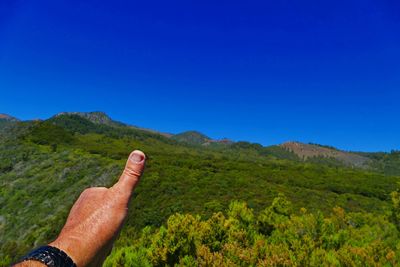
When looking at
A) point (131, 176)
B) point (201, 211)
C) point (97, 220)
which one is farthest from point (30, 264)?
point (201, 211)

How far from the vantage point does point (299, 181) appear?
76375 mm

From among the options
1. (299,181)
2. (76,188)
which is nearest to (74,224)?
(76,188)

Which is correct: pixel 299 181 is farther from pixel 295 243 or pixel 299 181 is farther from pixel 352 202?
pixel 295 243

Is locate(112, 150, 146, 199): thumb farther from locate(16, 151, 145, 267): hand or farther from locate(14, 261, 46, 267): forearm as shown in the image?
locate(14, 261, 46, 267): forearm

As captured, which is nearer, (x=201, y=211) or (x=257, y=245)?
(x=257, y=245)

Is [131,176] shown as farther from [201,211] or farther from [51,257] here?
[201,211]

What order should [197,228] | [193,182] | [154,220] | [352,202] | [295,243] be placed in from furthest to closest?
[352,202]
[193,182]
[154,220]
[197,228]
[295,243]

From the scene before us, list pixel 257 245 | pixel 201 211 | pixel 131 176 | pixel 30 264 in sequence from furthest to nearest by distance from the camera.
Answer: pixel 201 211, pixel 257 245, pixel 131 176, pixel 30 264

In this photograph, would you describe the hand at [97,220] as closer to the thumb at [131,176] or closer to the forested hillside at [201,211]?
the thumb at [131,176]

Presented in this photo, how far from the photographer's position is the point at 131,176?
76.0 inches

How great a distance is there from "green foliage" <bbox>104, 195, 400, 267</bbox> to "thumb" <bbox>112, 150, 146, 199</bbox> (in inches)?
363

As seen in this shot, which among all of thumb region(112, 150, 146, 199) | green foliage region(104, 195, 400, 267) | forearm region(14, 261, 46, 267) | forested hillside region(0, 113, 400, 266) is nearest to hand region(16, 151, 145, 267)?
thumb region(112, 150, 146, 199)

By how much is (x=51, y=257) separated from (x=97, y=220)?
0.33 meters

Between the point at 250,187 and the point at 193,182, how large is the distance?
8.10 metres
